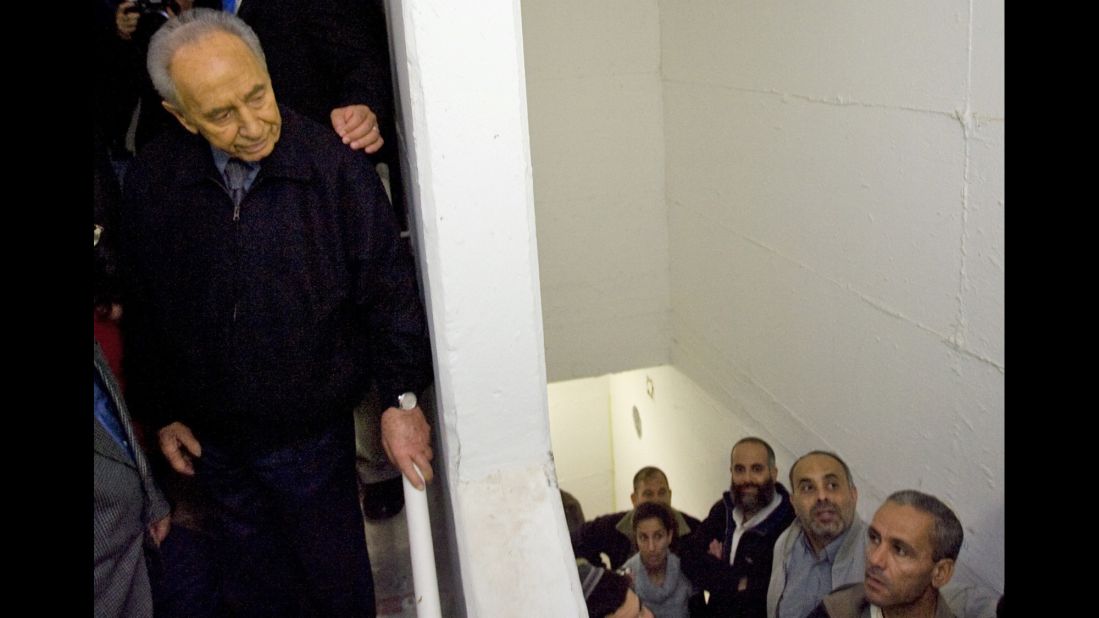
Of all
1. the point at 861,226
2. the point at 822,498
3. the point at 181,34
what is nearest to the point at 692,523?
the point at 822,498

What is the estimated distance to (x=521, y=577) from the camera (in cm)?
145

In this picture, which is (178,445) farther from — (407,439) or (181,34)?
(181,34)

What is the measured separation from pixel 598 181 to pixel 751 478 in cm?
175

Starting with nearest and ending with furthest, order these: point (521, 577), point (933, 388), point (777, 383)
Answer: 1. point (521, 577)
2. point (933, 388)
3. point (777, 383)

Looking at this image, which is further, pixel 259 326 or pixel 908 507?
pixel 908 507

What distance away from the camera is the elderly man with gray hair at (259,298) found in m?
1.55

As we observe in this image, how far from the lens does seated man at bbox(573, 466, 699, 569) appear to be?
282 cm

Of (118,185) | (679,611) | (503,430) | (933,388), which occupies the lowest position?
(679,611)

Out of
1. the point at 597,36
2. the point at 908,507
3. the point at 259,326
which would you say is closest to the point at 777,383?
the point at 908,507

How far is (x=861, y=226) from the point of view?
251 cm

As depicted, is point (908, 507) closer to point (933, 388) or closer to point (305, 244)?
point (933, 388)

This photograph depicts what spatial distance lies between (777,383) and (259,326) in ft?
7.07

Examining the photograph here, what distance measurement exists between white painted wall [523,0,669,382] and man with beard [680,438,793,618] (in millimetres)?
1495

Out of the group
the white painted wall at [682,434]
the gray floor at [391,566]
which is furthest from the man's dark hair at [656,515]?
the gray floor at [391,566]
